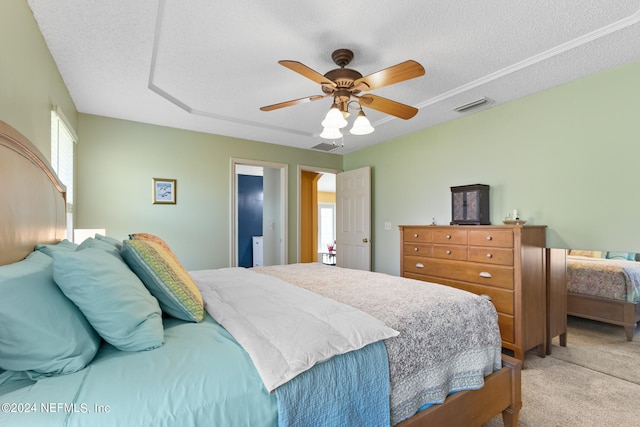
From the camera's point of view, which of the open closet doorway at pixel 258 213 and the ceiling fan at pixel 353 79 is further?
the open closet doorway at pixel 258 213

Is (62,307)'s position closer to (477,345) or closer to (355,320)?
(355,320)

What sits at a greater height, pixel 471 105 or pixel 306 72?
pixel 471 105

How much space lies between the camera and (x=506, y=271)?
258 centimetres

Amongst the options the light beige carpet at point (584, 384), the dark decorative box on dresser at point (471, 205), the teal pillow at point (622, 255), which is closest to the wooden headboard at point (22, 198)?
the light beige carpet at point (584, 384)

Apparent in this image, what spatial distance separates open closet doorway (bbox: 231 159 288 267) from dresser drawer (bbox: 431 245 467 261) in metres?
2.27

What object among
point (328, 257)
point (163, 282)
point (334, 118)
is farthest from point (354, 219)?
point (328, 257)

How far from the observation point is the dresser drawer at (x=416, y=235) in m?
3.29

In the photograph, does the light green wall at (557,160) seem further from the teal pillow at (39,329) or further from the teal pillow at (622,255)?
the teal pillow at (39,329)

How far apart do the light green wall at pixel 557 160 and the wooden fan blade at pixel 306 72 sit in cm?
211

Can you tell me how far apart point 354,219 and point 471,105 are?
2.37m

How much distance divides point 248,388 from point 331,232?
9.86 metres

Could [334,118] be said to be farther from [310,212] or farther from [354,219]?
[310,212]

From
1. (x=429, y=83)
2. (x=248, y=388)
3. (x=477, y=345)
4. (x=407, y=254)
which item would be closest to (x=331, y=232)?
(x=407, y=254)

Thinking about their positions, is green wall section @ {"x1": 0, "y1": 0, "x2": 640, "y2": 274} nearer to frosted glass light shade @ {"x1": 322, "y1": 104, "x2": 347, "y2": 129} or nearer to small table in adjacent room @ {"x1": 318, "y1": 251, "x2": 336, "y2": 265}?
frosted glass light shade @ {"x1": 322, "y1": 104, "x2": 347, "y2": 129}
